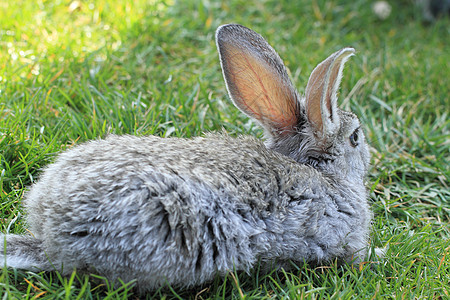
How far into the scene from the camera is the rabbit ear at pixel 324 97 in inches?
132

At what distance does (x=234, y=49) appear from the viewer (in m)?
3.69

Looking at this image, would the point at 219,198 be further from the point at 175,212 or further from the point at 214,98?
the point at 214,98

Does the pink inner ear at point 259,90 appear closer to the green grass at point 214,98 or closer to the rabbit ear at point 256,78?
the rabbit ear at point 256,78

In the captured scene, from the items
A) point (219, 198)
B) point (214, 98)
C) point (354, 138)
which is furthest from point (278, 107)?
point (214, 98)

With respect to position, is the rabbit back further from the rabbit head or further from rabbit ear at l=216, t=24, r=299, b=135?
rabbit ear at l=216, t=24, r=299, b=135

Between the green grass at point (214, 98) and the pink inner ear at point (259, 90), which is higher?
the pink inner ear at point (259, 90)

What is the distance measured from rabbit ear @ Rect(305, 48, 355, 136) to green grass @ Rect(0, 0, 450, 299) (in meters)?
0.89

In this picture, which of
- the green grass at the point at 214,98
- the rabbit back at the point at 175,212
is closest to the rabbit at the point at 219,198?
the rabbit back at the point at 175,212

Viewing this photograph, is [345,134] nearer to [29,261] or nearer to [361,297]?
[361,297]

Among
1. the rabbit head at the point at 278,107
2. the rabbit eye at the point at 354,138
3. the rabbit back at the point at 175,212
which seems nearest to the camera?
the rabbit back at the point at 175,212

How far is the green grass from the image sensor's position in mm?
3250

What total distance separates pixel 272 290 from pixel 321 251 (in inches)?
15.2

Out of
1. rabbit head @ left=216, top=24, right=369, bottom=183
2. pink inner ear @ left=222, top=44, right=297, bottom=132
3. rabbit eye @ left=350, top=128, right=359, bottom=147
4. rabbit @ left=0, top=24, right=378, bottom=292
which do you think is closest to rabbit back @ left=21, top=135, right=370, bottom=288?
rabbit @ left=0, top=24, right=378, bottom=292

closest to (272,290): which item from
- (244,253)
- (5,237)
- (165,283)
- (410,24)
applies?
(244,253)
